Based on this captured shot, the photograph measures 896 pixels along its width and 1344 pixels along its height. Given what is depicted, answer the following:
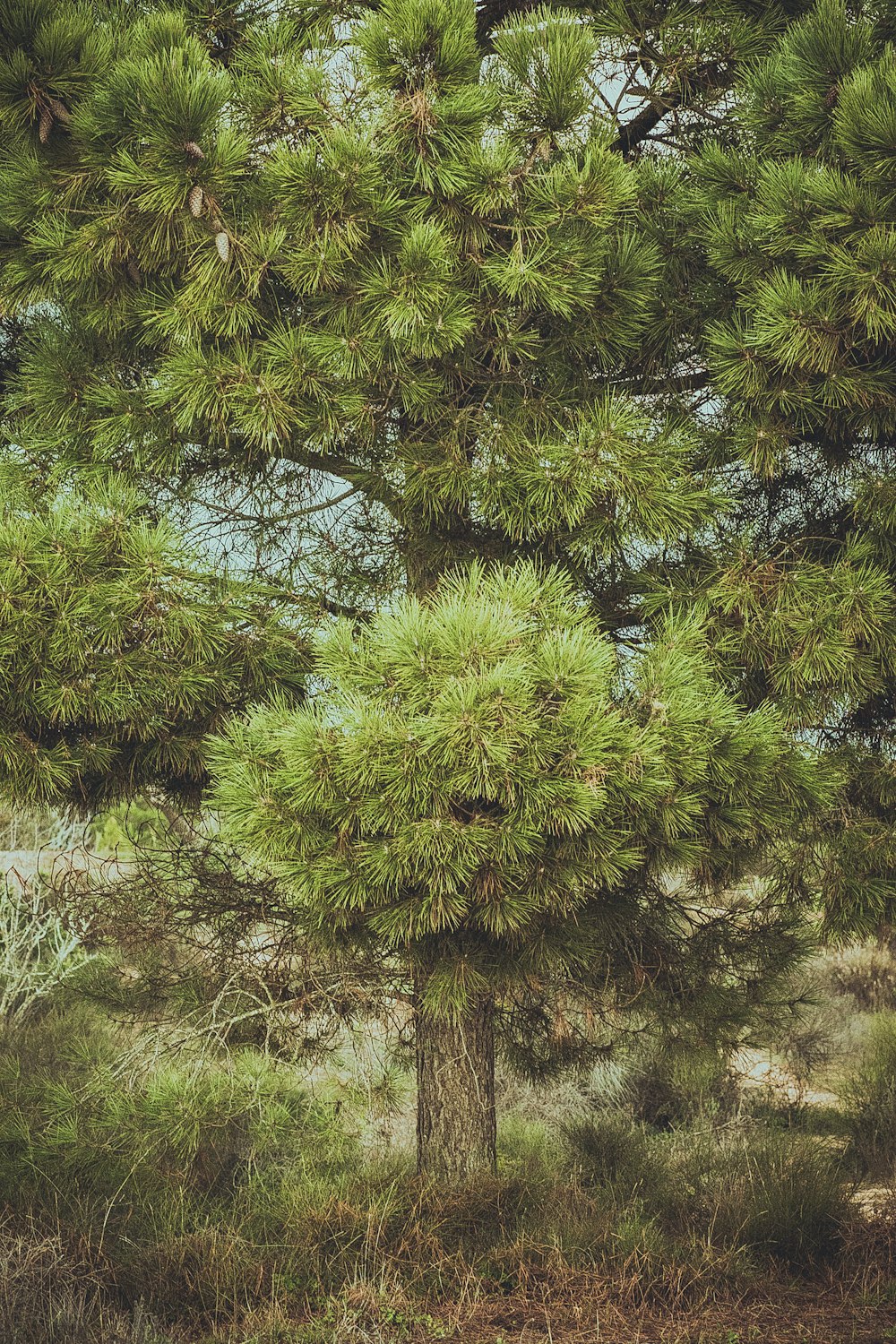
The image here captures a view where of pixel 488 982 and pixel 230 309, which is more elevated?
pixel 230 309

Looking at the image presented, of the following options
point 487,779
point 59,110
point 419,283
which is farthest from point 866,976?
point 59,110

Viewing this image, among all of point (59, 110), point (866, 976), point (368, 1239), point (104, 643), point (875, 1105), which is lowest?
point (368, 1239)

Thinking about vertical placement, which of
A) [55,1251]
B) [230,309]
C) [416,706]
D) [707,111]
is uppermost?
[707,111]

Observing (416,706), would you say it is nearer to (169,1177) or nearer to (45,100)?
(45,100)

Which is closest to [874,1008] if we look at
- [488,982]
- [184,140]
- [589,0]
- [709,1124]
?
[709,1124]

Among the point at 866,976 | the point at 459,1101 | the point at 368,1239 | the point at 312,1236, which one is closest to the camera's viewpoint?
the point at 368,1239

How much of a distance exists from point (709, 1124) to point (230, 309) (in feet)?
22.8

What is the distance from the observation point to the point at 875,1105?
319 inches

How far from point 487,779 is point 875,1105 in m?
6.50

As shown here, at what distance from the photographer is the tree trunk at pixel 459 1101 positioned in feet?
15.7

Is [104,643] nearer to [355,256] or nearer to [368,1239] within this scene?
[355,256]

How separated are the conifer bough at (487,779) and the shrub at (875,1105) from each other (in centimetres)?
493

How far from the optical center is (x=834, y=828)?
4.38m

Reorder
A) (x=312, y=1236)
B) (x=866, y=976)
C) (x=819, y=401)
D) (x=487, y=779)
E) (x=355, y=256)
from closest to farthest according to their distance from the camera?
(x=487, y=779) → (x=355, y=256) → (x=819, y=401) → (x=312, y=1236) → (x=866, y=976)
